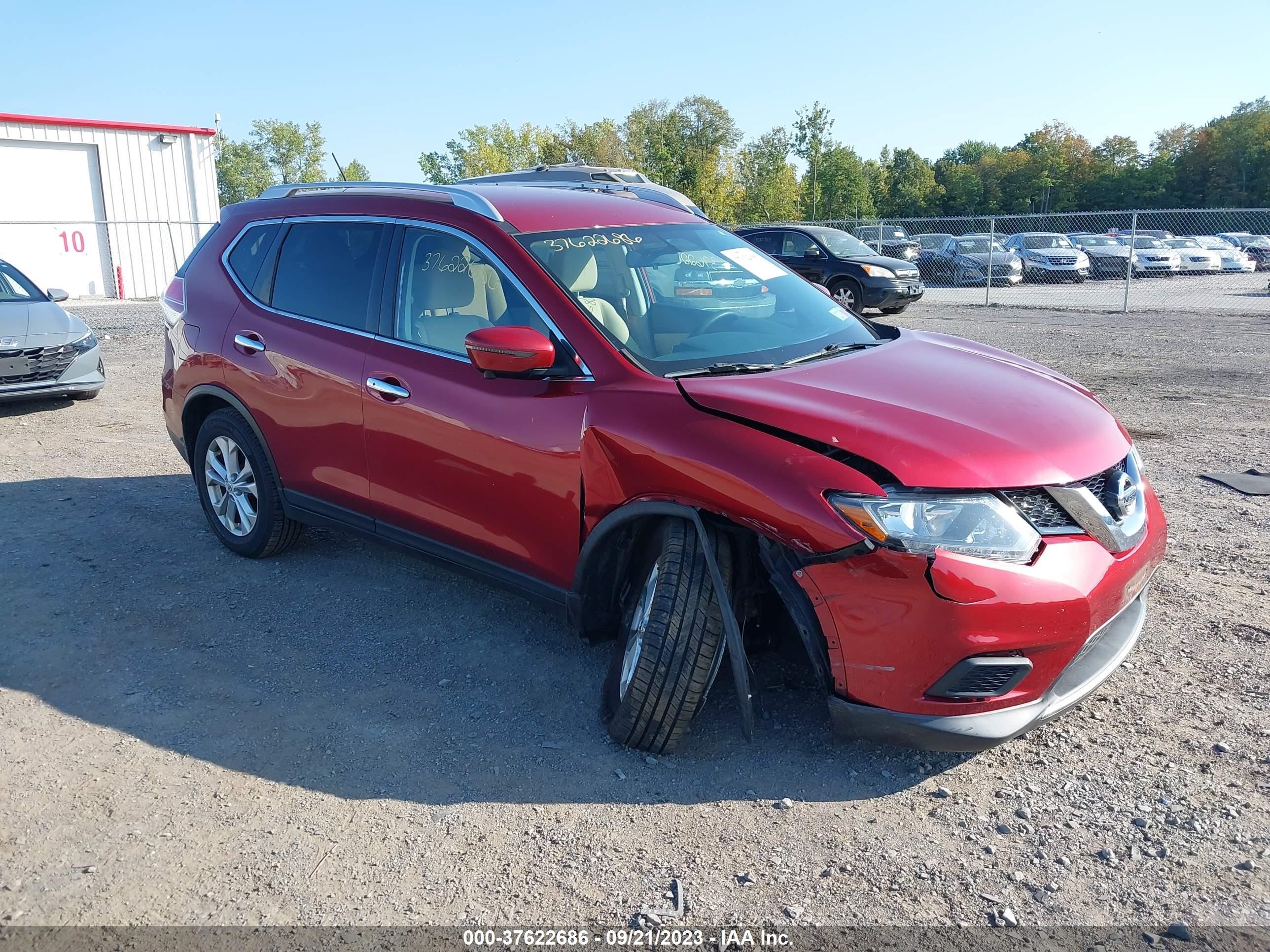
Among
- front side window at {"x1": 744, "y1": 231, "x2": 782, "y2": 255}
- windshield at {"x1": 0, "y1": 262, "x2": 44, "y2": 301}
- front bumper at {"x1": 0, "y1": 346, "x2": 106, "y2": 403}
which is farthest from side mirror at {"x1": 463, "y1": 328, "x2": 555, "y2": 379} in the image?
front side window at {"x1": 744, "y1": 231, "x2": 782, "y2": 255}

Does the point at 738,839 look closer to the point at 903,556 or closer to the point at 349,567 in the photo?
the point at 903,556

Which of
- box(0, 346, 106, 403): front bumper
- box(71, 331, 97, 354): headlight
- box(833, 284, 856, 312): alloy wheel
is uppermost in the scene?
box(71, 331, 97, 354): headlight

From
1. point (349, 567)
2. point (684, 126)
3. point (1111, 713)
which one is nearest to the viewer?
point (1111, 713)

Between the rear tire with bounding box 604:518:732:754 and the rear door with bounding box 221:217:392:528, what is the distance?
1737 millimetres

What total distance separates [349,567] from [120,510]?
207cm

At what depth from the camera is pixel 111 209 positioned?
27.1 m

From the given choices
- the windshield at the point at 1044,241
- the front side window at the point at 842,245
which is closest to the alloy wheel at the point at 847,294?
the front side window at the point at 842,245

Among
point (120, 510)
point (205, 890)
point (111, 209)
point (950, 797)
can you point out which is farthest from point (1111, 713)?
point (111, 209)

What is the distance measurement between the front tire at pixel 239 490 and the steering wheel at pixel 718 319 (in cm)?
242

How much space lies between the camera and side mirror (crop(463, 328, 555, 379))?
3508 millimetres

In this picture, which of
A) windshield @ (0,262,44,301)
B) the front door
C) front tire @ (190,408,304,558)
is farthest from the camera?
windshield @ (0,262,44,301)

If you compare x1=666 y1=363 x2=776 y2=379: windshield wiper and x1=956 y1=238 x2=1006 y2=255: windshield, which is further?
x1=956 y1=238 x2=1006 y2=255: windshield

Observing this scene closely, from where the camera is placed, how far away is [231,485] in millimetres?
5297

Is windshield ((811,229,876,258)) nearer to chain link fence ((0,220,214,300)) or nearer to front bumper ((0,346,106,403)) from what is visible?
front bumper ((0,346,106,403))
